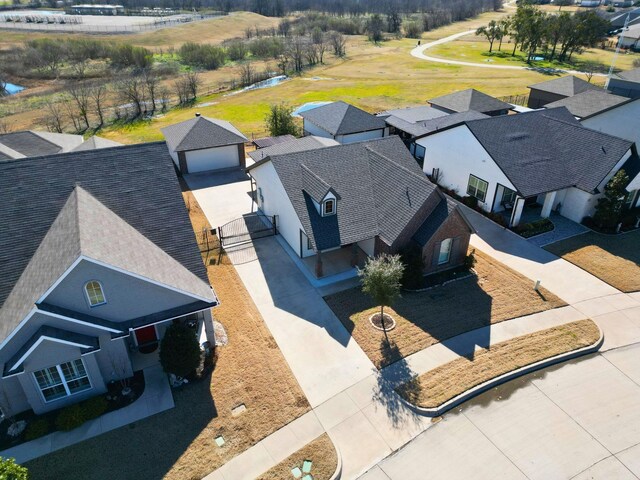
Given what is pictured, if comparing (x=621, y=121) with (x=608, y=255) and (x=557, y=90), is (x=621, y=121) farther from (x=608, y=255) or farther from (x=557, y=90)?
(x=608, y=255)

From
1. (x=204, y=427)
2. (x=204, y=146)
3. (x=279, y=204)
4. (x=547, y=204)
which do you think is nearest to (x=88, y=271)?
(x=204, y=427)

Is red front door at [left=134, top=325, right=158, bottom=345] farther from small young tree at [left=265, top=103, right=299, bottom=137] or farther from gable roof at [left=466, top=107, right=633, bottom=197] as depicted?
small young tree at [left=265, top=103, right=299, bottom=137]

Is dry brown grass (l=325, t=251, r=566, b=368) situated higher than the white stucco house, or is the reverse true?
the white stucco house

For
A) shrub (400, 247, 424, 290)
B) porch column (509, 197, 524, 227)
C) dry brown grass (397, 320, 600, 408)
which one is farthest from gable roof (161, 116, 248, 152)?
dry brown grass (397, 320, 600, 408)

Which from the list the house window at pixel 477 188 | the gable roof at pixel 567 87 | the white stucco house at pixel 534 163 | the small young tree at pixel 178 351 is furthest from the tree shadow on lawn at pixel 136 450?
the gable roof at pixel 567 87

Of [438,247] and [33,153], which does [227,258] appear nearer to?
[438,247]

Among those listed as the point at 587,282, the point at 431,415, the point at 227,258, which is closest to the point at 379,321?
the point at 431,415

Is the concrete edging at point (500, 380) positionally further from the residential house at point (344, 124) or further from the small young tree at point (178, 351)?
the residential house at point (344, 124)
